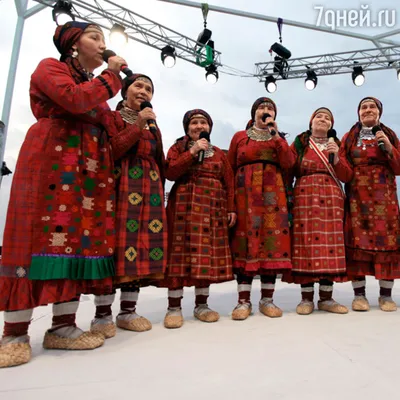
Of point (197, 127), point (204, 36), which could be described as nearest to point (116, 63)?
point (197, 127)

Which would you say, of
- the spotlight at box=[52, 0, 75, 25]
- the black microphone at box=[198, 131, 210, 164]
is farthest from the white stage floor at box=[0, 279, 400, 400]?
the spotlight at box=[52, 0, 75, 25]

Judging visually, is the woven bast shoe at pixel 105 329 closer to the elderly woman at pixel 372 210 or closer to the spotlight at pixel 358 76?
the elderly woman at pixel 372 210

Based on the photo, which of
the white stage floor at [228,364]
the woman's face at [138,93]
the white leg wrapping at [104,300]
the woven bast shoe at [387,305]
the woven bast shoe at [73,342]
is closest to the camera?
the white stage floor at [228,364]

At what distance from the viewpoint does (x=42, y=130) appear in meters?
1.72

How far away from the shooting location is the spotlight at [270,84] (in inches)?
331

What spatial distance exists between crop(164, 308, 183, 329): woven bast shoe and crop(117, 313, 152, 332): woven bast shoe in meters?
0.12

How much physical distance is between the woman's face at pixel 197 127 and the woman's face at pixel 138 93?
1.40 feet

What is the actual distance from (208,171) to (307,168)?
2.81 feet

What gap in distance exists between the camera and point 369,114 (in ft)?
9.41

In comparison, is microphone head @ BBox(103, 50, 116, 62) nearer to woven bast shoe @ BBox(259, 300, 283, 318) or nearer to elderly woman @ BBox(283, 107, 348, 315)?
elderly woman @ BBox(283, 107, 348, 315)

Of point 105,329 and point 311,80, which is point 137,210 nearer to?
point 105,329

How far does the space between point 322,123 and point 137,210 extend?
1751mm

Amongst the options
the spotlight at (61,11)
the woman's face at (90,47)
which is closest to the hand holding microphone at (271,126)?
the woman's face at (90,47)

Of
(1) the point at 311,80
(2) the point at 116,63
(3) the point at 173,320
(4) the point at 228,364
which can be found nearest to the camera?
(4) the point at 228,364
